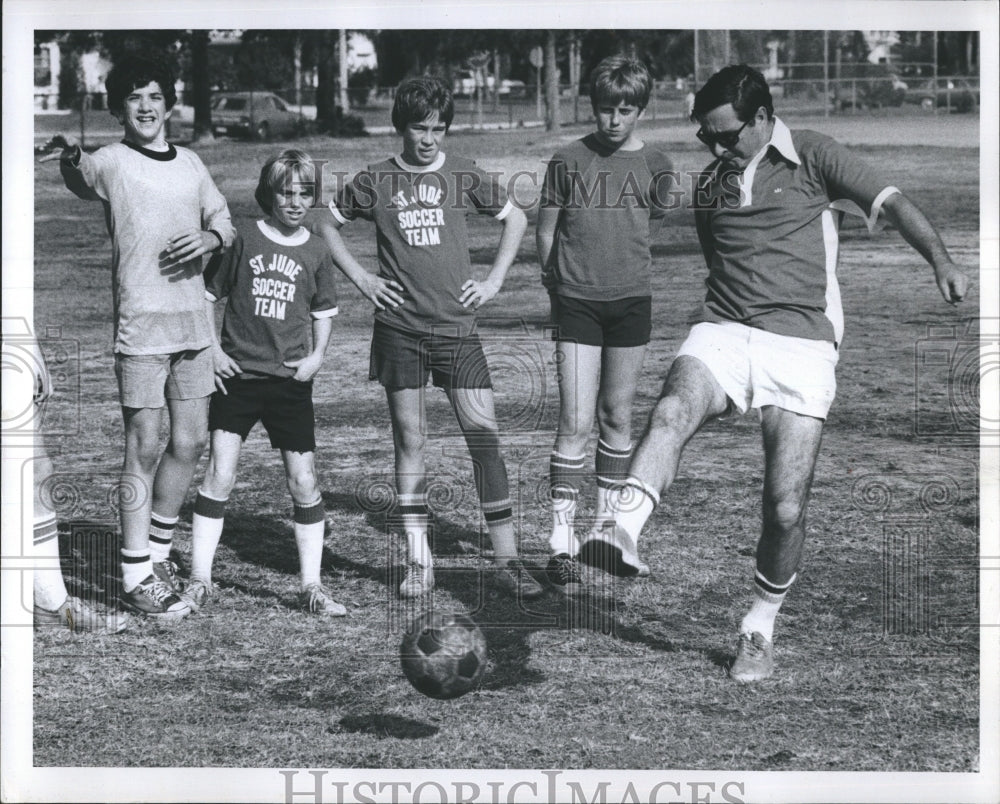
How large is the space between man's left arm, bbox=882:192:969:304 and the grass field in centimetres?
166

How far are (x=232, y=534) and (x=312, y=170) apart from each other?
223cm

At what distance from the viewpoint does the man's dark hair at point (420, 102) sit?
596cm

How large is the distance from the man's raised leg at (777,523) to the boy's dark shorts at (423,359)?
4.64 ft

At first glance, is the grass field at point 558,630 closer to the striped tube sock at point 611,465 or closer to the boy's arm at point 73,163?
the striped tube sock at point 611,465

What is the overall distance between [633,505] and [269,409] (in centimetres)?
208

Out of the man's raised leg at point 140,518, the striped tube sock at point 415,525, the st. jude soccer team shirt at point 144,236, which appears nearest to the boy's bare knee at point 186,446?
the man's raised leg at point 140,518

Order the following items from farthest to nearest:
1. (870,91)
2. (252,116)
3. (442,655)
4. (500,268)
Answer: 1. (870,91)
2. (252,116)
3. (500,268)
4. (442,655)

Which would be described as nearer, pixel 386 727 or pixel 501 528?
pixel 386 727

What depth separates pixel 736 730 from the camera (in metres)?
5.24

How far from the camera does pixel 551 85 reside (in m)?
24.4

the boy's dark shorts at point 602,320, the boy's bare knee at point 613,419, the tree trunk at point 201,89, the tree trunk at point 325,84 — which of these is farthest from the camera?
the tree trunk at point 325,84

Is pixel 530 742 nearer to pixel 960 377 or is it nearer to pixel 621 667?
pixel 621 667

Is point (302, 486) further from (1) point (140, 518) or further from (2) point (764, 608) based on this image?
(2) point (764, 608)

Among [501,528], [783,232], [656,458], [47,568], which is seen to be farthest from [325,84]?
[656,458]
